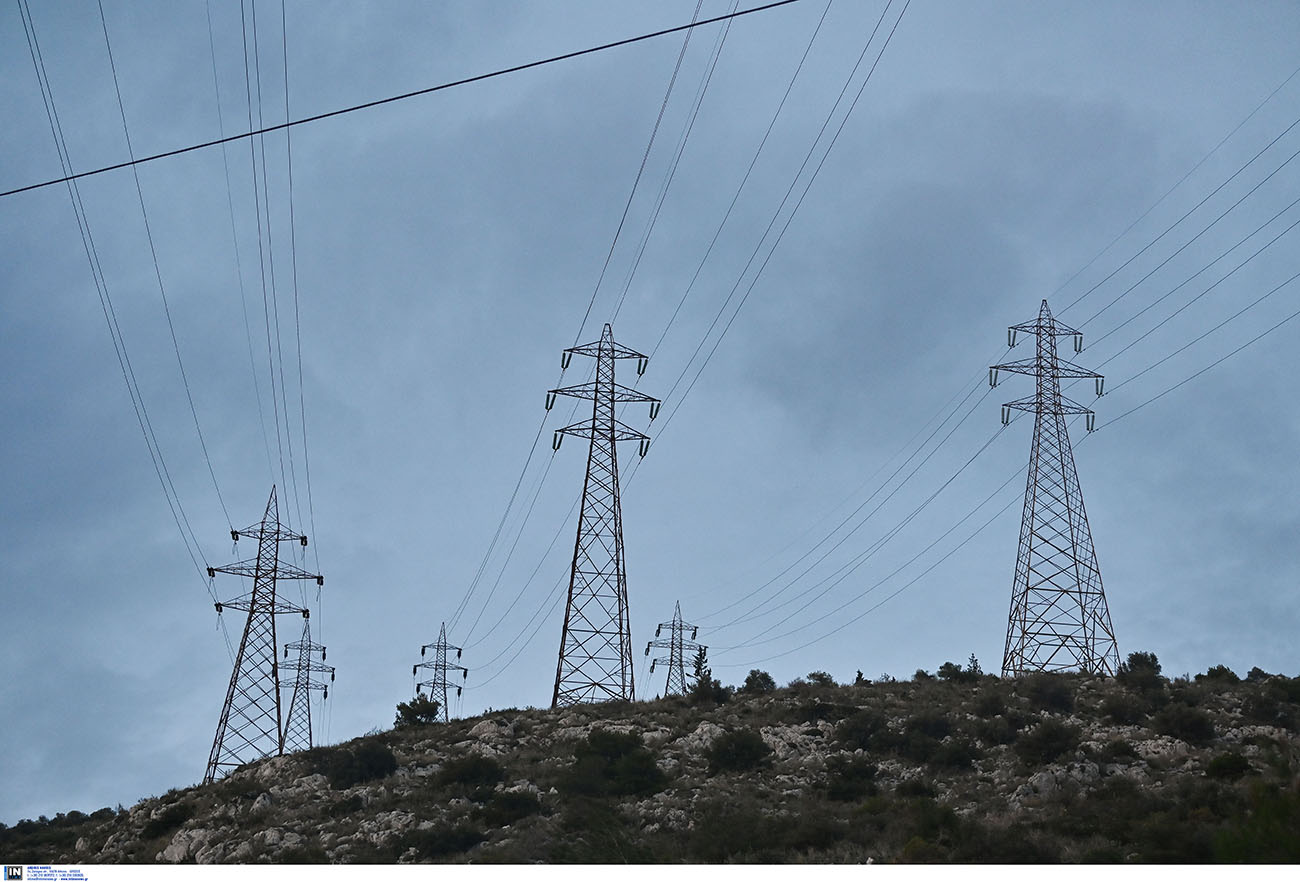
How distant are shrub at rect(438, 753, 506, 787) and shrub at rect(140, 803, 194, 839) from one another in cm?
1010

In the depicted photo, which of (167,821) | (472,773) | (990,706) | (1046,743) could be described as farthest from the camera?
(990,706)

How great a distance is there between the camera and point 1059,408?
52.6m

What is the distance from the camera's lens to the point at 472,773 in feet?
123

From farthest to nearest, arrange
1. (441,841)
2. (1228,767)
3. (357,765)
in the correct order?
(357,765) → (1228,767) → (441,841)

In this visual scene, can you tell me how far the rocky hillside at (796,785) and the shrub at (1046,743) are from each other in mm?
67

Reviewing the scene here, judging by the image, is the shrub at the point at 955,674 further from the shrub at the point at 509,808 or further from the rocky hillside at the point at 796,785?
the shrub at the point at 509,808

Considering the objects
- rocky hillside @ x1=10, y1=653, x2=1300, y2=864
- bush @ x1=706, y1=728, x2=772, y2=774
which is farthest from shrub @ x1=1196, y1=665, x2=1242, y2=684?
bush @ x1=706, y1=728, x2=772, y2=774

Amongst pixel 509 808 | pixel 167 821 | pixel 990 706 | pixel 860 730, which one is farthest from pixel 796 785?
pixel 167 821

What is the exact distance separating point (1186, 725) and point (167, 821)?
38.9 m

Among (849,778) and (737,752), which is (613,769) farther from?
(849,778)

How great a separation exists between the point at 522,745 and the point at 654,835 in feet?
43.1

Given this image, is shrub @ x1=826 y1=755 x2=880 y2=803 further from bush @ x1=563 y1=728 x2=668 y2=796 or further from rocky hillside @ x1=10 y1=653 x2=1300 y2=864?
bush @ x1=563 y1=728 x2=668 y2=796

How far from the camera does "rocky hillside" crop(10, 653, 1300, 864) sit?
27.1 m
